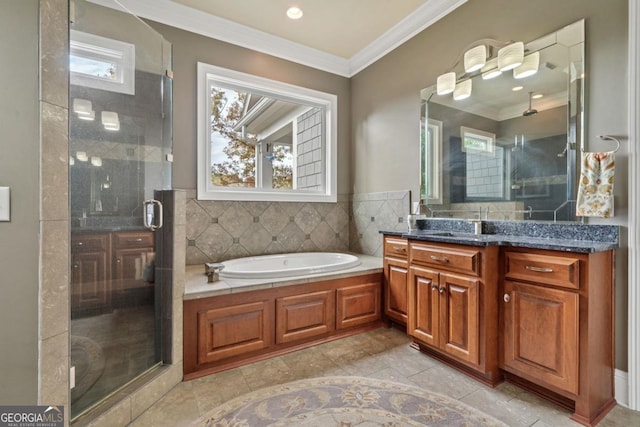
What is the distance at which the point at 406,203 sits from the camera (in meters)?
2.97

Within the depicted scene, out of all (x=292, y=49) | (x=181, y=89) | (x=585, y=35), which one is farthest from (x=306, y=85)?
(x=585, y=35)

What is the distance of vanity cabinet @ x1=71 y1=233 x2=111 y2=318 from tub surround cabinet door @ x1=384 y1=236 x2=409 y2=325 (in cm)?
211

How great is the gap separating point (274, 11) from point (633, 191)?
10.00ft

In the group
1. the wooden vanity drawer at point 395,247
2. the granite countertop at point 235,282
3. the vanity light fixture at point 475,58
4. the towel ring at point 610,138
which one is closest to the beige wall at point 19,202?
the granite countertop at point 235,282

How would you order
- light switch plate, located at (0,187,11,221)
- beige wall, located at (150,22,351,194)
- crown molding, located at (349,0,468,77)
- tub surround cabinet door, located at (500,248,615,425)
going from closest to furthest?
light switch plate, located at (0,187,11,221) → tub surround cabinet door, located at (500,248,615,425) → crown molding, located at (349,0,468,77) → beige wall, located at (150,22,351,194)

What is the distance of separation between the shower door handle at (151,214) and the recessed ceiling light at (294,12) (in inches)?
86.0

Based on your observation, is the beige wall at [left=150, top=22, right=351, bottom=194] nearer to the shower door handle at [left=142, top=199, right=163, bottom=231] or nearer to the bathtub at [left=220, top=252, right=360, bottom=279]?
the bathtub at [left=220, top=252, right=360, bottom=279]

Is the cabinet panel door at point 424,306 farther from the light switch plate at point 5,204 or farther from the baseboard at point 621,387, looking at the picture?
the light switch plate at point 5,204

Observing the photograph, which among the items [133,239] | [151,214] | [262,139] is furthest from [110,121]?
[262,139]

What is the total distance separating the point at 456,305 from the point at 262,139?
8.79ft

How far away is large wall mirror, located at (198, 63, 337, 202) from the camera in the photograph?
2971 millimetres

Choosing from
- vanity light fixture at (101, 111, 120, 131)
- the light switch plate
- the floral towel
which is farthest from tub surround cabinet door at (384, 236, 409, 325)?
the light switch plate

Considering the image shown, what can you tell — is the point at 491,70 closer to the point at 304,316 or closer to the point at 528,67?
the point at 528,67

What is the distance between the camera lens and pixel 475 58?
2299 mm
